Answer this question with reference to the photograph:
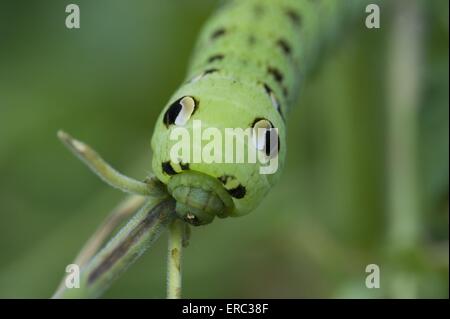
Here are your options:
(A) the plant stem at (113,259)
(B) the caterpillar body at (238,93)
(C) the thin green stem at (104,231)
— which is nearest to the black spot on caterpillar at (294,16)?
(B) the caterpillar body at (238,93)

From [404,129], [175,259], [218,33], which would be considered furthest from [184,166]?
[404,129]

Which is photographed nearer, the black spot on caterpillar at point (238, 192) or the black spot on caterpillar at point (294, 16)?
the black spot on caterpillar at point (238, 192)

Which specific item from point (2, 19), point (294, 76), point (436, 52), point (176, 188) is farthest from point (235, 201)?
point (2, 19)

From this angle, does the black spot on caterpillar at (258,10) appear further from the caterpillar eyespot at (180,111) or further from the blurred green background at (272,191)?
the caterpillar eyespot at (180,111)

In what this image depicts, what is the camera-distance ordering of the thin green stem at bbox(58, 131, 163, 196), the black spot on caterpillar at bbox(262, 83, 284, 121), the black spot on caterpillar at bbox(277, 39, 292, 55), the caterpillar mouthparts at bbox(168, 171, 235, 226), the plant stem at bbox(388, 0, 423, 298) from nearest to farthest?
the thin green stem at bbox(58, 131, 163, 196) → the caterpillar mouthparts at bbox(168, 171, 235, 226) → the black spot on caterpillar at bbox(262, 83, 284, 121) → the black spot on caterpillar at bbox(277, 39, 292, 55) → the plant stem at bbox(388, 0, 423, 298)

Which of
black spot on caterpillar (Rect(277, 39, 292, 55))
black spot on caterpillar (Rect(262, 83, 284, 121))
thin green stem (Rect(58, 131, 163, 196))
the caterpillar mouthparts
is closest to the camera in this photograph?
thin green stem (Rect(58, 131, 163, 196))

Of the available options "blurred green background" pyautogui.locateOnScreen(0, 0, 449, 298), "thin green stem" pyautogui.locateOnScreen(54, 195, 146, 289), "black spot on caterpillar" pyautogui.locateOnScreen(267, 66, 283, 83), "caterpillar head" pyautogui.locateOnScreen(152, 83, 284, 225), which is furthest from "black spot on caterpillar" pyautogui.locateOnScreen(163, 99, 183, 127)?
"blurred green background" pyautogui.locateOnScreen(0, 0, 449, 298)

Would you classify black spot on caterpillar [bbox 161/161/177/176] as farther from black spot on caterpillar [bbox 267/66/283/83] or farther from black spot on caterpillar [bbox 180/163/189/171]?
black spot on caterpillar [bbox 267/66/283/83]

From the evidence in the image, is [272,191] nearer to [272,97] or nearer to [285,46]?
[285,46]
